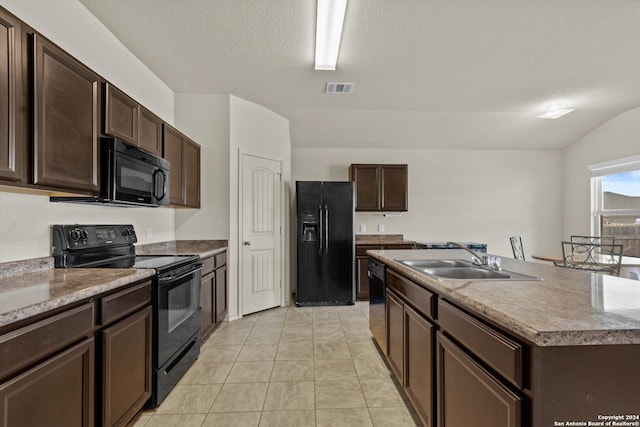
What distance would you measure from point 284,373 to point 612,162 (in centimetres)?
556

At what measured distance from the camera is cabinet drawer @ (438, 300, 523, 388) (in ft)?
2.93

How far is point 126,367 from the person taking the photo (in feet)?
5.29

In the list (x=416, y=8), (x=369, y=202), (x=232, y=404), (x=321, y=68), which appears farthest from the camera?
(x=369, y=202)

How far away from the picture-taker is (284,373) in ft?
Result: 7.84

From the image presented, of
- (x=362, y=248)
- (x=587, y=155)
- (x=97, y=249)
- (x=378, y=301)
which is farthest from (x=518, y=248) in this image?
(x=97, y=249)

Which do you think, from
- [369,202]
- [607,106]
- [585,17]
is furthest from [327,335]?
[607,106]

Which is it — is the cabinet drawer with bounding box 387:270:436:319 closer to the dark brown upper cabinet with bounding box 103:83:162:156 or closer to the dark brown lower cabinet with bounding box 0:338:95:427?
the dark brown lower cabinet with bounding box 0:338:95:427

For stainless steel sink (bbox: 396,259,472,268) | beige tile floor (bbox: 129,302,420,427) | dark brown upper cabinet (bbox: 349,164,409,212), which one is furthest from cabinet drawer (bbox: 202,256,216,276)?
dark brown upper cabinet (bbox: 349,164,409,212)

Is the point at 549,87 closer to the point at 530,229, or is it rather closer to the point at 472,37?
the point at 472,37

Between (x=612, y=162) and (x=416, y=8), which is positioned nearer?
(x=416, y=8)

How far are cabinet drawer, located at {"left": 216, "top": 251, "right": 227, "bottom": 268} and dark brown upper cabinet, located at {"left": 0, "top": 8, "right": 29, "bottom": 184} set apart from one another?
2.01 meters

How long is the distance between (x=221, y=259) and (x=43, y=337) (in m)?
2.30

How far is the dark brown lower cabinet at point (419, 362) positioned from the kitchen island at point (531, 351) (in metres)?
0.01

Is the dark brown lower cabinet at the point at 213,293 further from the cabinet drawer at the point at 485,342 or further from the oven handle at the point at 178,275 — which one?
the cabinet drawer at the point at 485,342
